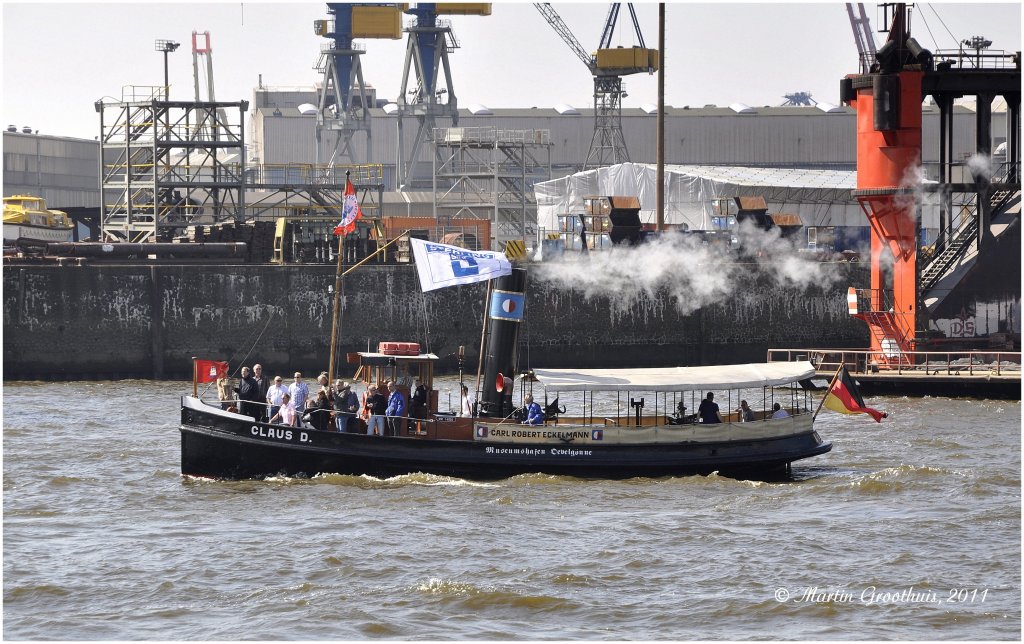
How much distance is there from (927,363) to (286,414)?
24.2 m

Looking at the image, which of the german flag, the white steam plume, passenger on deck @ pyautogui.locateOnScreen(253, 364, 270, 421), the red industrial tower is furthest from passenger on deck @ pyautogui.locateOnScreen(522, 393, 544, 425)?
the white steam plume

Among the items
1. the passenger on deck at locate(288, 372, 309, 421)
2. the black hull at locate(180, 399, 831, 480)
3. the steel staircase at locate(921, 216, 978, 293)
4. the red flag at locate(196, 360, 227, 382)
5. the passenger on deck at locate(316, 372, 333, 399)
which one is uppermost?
the steel staircase at locate(921, 216, 978, 293)

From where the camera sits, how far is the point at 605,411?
40562 mm

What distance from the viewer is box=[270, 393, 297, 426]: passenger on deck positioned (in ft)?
94.4

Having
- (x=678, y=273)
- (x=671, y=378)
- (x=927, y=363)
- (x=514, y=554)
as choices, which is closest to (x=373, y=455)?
(x=671, y=378)

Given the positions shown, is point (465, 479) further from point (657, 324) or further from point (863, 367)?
point (657, 324)

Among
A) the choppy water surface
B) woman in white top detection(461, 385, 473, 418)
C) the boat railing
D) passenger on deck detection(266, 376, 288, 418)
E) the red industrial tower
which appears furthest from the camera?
the red industrial tower

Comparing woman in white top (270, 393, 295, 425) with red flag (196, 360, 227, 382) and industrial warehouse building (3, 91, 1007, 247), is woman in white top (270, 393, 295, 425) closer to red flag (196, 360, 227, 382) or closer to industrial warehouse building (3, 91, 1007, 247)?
red flag (196, 360, 227, 382)

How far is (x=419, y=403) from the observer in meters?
29.2

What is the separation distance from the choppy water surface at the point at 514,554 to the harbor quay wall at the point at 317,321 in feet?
63.6

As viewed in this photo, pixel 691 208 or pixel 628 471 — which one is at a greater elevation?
pixel 691 208

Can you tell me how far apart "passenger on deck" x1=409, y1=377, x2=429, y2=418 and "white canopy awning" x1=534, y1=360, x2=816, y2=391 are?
2.24 metres

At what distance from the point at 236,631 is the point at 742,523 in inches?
382

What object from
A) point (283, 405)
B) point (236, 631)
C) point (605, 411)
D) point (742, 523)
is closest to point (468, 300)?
point (605, 411)
